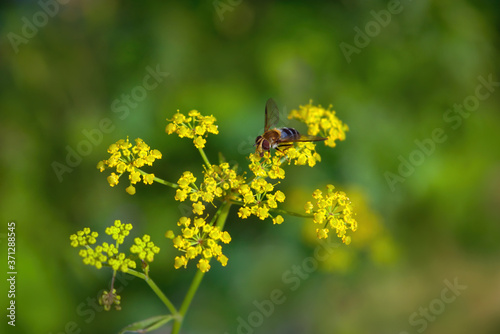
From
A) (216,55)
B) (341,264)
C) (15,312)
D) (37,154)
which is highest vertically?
(216,55)

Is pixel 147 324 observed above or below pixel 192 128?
below

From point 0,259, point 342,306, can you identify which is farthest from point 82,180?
point 342,306

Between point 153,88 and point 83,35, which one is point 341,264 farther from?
point 83,35

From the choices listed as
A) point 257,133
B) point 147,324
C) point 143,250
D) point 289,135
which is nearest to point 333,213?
point 289,135

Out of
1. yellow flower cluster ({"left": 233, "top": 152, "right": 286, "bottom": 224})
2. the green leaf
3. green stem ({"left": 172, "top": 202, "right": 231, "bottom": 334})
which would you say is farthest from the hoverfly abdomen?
the green leaf

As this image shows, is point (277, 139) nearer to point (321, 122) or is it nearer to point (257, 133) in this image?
point (321, 122)

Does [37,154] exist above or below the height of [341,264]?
below

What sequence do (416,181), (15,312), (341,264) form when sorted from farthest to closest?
1. (416,181)
2. (341,264)
3. (15,312)
